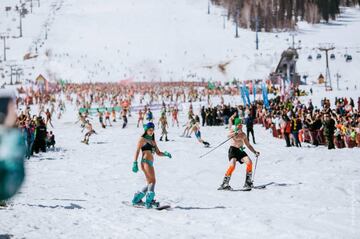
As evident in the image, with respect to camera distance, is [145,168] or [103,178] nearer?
[145,168]

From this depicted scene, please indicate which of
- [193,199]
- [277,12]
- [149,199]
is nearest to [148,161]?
[149,199]

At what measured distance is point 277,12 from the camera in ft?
376

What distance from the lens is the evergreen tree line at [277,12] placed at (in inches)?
4294

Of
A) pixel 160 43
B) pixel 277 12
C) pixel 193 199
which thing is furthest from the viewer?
pixel 277 12

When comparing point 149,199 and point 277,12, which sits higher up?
point 277,12

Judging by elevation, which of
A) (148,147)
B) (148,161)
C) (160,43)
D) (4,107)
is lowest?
(148,161)

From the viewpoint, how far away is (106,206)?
26.3 ft

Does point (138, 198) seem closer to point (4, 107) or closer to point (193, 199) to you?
point (193, 199)

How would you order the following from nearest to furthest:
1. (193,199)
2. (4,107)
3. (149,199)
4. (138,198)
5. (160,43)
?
(4,107)
(149,199)
(138,198)
(193,199)
(160,43)

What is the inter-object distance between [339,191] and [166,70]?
73.9 meters

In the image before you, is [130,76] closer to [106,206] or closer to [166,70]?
[166,70]

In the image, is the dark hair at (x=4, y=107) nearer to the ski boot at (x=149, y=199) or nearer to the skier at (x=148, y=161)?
the skier at (x=148, y=161)

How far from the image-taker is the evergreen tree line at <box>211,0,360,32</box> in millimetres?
109062

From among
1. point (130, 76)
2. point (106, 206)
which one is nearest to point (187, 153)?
point (106, 206)
